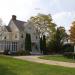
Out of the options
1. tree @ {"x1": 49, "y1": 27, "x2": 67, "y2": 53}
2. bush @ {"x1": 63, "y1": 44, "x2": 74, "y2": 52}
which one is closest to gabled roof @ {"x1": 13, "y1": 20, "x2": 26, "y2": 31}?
tree @ {"x1": 49, "y1": 27, "x2": 67, "y2": 53}

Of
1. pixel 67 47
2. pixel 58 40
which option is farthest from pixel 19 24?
pixel 67 47

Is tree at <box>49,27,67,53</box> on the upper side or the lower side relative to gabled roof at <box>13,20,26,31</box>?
lower

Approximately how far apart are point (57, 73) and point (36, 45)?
51.9 m

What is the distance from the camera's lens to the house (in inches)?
2557

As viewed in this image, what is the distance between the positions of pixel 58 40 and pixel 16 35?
11.5 meters

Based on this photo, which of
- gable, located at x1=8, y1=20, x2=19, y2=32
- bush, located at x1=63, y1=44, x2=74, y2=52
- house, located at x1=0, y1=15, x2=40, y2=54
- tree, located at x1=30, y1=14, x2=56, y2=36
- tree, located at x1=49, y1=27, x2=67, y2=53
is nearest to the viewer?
bush, located at x1=63, y1=44, x2=74, y2=52

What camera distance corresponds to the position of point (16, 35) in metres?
66.8

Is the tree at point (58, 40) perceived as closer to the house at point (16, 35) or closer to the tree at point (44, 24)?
the tree at point (44, 24)

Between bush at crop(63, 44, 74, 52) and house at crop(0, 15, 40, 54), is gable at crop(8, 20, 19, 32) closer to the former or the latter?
house at crop(0, 15, 40, 54)

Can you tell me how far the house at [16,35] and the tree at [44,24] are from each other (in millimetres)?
2346

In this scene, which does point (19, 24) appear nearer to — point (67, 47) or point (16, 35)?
point (16, 35)

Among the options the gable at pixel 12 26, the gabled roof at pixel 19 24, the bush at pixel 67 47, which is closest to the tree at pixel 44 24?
the gabled roof at pixel 19 24

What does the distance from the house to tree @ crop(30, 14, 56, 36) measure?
235cm

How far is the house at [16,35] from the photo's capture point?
64.9 m
